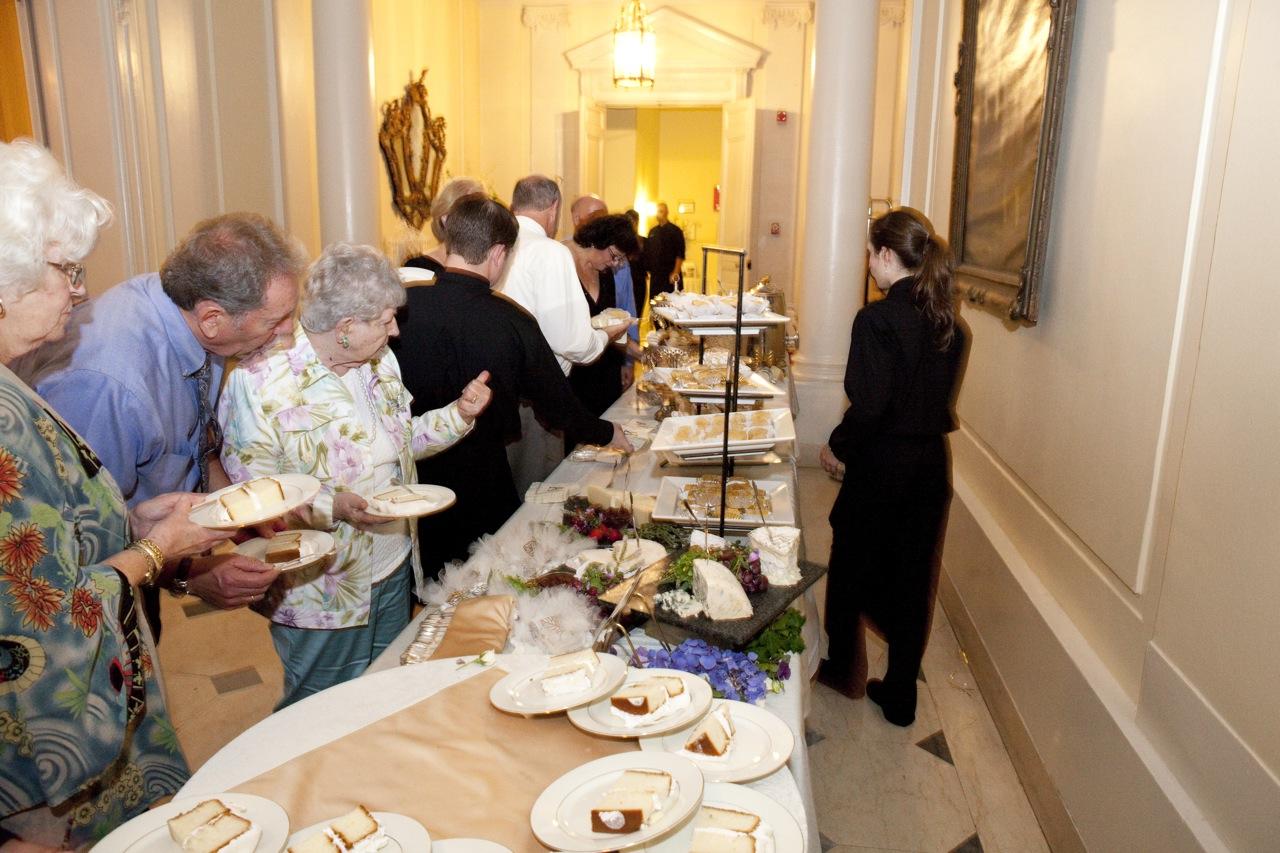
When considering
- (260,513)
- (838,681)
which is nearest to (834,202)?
(838,681)

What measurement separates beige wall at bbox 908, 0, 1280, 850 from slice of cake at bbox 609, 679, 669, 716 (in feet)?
4.09

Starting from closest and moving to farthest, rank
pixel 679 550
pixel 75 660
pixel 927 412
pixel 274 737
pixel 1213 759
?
pixel 75 660 < pixel 274 737 < pixel 1213 759 < pixel 679 550 < pixel 927 412

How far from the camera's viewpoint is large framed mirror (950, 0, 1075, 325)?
3.19 meters

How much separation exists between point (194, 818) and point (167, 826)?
0.05 meters

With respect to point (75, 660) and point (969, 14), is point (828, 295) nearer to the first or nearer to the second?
point (969, 14)

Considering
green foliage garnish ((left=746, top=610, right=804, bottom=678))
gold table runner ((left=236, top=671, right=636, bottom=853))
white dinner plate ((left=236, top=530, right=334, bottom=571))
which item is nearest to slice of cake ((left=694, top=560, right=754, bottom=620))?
green foliage garnish ((left=746, top=610, right=804, bottom=678))

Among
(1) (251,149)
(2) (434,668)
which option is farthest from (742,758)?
(1) (251,149)

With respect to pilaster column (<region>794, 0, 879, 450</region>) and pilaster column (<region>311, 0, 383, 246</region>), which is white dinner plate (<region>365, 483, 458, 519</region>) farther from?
pilaster column (<region>311, 0, 383, 246</region>)

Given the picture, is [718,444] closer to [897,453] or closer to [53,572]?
[897,453]

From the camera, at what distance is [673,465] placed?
335cm

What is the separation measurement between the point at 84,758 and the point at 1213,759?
222 cm

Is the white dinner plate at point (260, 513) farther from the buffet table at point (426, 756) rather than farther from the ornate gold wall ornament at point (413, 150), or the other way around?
the ornate gold wall ornament at point (413, 150)

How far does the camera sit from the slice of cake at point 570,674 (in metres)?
1.48

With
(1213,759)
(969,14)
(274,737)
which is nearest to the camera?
(274,737)
